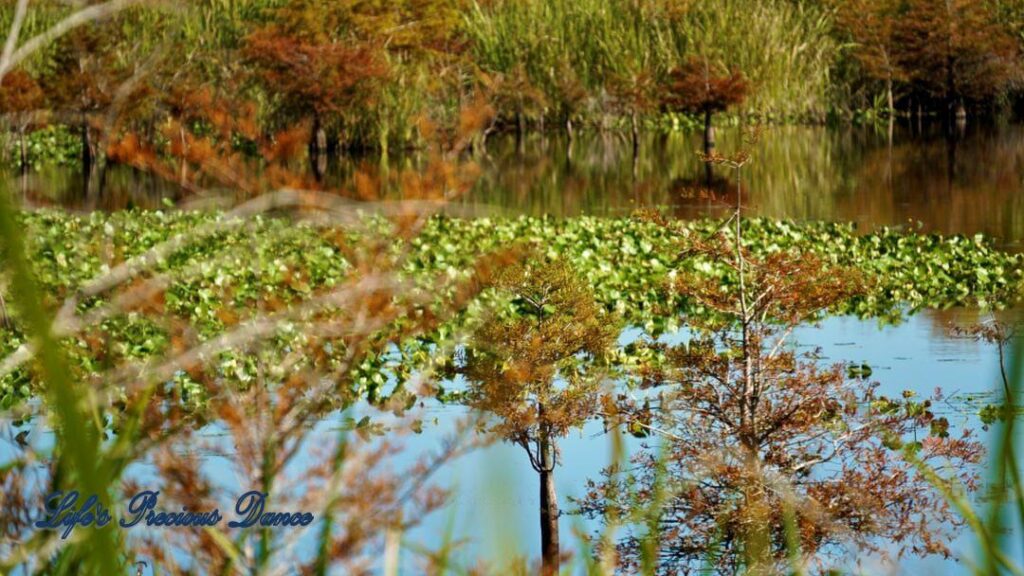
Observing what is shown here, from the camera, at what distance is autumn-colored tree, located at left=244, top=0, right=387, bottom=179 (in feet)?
110

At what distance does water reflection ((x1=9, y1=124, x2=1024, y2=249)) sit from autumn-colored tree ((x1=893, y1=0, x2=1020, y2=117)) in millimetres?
4757

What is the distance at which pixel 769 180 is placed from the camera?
2620 cm

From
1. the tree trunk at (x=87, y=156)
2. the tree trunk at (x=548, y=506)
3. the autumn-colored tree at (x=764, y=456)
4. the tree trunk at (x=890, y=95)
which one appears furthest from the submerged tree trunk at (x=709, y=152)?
the autumn-colored tree at (x=764, y=456)

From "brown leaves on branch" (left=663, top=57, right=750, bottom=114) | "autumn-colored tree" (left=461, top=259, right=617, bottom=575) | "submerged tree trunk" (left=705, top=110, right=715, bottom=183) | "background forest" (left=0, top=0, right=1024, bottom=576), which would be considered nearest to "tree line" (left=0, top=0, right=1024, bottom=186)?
"brown leaves on branch" (left=663, top=57, right=750, bottom=114)

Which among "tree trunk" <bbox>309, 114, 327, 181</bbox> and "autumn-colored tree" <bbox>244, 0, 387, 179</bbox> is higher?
"autumn-colored tree" <bbox>244, 0, 387, 179</bbox>

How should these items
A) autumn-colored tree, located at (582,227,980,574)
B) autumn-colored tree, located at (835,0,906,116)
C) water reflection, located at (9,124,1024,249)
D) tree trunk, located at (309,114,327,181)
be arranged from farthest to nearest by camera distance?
autumn-colored tree, located at (835,0,906,116) < tree trunk, located at (309,114,327,181) < water reflection, located at (9,124,1024,249) < autumn-colored tree, located at (582,227,980,574)

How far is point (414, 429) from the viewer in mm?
8641

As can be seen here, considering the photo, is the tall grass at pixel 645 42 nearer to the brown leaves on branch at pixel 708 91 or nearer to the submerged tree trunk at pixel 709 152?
the brown leaves on branch at pixel 708 91

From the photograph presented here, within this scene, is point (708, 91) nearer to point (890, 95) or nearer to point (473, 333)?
point (890, 95)

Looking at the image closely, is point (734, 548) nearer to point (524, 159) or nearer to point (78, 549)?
point (78, 549)

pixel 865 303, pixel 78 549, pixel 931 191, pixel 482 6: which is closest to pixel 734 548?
pixel 78 549

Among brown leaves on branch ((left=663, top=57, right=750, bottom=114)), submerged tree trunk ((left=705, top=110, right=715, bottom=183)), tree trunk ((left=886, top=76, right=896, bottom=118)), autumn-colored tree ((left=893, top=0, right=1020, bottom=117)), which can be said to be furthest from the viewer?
tree trunk ((left=886, top=76, right=896, bottom=118))

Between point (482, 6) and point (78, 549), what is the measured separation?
140ft

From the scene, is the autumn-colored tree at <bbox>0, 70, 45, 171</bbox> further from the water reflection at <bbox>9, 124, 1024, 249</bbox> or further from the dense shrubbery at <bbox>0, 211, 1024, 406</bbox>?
the dense shrubbery at <bbox>0, 211, 1024, 406</bbox>
